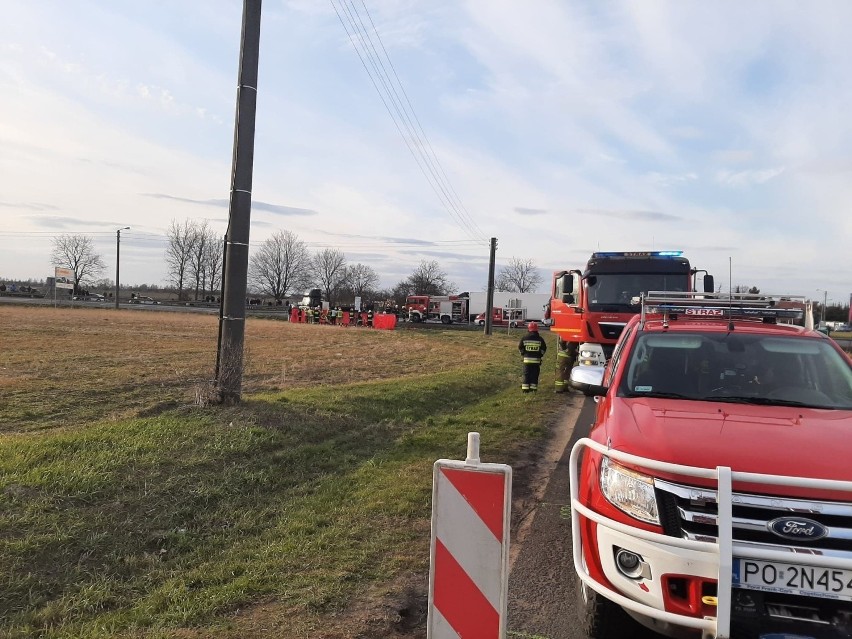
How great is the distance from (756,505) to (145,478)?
5.42 m

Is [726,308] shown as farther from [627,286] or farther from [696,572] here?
[627,286]

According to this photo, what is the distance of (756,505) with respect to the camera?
287 centimetres

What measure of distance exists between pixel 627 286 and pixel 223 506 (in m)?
10.1

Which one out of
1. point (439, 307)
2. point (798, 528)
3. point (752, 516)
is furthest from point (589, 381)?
point (439, 307)

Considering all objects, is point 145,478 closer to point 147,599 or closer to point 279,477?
point 279,477

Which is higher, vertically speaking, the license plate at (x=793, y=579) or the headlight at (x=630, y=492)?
the headlight at (x=630, y=492)

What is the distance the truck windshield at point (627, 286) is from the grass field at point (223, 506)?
2.65 meters

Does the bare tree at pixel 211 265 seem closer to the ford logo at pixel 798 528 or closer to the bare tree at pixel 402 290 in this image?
the bare tree at pixel 402 290

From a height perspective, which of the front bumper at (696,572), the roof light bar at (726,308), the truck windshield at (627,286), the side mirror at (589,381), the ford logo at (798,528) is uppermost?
the truck windshield at (627,286)

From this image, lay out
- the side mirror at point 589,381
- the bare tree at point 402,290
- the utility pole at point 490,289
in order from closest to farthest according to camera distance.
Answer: the side mirror at point 589,381 < the utility pole at point 490,289 < the bare tree at point 402,290

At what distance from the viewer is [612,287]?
13438 millimetres

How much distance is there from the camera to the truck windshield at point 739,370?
4.18m

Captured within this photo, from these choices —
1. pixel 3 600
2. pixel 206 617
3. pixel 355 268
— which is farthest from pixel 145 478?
pixel 355 268

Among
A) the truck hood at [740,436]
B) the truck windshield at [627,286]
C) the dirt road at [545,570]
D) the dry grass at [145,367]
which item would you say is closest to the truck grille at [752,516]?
the truck hood at [740,436]
